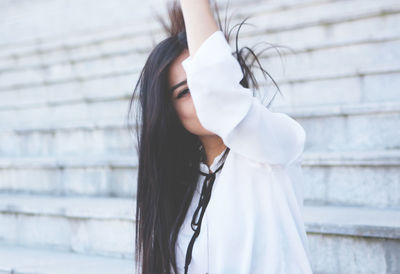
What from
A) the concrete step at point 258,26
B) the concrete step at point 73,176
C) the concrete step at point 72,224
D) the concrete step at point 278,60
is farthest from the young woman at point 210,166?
the concrete step at point 258,26

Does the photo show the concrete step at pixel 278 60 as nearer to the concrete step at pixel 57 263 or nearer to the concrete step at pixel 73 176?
the concrete step at pixel 73 176

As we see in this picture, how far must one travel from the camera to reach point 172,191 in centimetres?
123

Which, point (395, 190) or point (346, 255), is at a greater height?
point (395, 190)

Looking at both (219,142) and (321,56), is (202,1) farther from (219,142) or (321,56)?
(321,56)

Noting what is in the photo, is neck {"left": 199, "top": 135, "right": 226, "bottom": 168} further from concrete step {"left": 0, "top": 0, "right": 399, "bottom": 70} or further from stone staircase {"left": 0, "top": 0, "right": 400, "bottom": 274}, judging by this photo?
concrete step {"left": 0, "top": 0, "right": 399, "bottom": 70}

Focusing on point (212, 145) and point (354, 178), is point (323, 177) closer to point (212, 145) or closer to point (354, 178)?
point (354, 178)

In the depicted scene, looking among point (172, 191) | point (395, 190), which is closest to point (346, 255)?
point (395, 190)

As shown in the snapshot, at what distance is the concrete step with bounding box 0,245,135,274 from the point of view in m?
1.84

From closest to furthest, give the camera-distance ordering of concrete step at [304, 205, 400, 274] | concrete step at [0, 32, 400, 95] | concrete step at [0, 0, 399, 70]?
concrete step at [304, 205, 400, 274] < concrete step at [0, 32, 400, 95] < concrete step at [0, 0, 399, 70]

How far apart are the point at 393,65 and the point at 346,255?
4.53 ft

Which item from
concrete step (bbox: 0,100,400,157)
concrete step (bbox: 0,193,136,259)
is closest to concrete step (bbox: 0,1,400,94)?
concrete step (bbox: 0,100,400,157)

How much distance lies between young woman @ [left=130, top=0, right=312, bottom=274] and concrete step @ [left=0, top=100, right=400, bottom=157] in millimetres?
914

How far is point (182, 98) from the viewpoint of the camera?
103cm

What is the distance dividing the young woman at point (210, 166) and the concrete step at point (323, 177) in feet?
3.09
